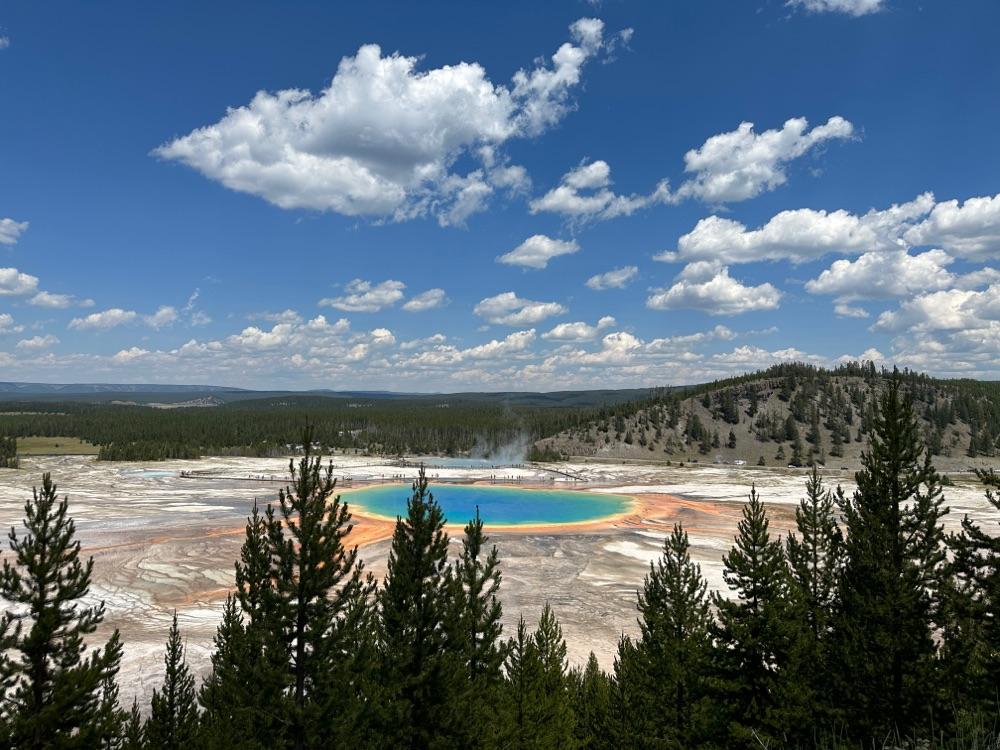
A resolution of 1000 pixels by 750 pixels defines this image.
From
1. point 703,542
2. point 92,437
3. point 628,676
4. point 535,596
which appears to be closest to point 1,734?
point 628,676

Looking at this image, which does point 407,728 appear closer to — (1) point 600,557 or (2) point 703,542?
(1) point 600,557

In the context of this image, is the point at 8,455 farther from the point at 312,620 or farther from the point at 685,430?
the point at 685,430

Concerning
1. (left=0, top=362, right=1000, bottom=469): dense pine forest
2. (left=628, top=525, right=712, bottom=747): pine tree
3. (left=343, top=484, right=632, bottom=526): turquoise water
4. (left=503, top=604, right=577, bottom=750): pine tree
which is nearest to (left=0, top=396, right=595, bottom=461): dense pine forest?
(left=0, top=362, right=1000, bottom=469): dense pine forest

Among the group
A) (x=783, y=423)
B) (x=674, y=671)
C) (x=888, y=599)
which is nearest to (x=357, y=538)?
(x=674, y=671)

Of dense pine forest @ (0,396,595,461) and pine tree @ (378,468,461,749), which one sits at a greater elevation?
pine tree @ (378,468,461,749)

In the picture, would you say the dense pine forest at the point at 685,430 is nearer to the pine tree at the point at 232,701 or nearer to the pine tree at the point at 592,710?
the pine tree at the point at 592,710

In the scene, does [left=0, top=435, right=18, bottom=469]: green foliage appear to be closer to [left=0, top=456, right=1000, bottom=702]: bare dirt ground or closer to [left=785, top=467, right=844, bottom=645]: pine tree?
[left=0, top=456, right=1000, bottom=702]: bare dirt ground
